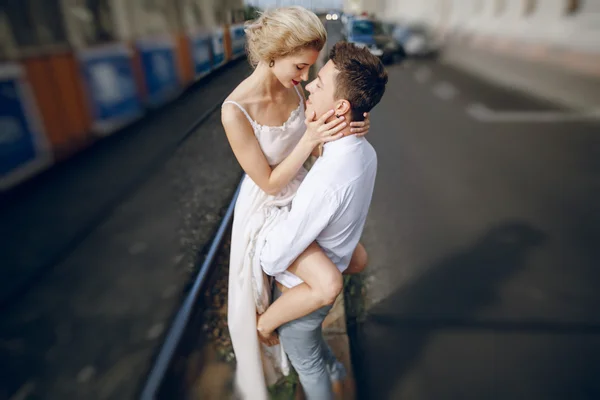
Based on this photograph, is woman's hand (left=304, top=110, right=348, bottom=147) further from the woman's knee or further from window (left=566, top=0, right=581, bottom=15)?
window (left=566, top=0, right=581, bottom=15)

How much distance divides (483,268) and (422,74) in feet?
31.8

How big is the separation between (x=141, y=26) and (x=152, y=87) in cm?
42

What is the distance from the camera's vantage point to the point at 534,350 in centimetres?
227

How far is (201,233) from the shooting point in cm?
368

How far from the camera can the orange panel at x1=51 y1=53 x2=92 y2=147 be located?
103 centimetres

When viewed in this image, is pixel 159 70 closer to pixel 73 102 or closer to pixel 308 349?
pixel 73 102

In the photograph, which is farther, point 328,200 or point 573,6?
point 573,6

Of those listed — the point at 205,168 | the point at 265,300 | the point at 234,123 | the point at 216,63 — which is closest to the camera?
the point at 234,123

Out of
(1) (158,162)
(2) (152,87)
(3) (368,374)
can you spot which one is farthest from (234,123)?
(1) (158,162)

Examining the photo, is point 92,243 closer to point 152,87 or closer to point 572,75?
point 152,87

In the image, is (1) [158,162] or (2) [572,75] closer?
(1) [158,162]

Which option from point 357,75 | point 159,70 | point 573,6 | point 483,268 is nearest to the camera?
point 357,75

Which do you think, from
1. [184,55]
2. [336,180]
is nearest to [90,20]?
[184,55]

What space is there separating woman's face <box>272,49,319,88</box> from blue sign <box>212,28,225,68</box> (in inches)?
10.7
